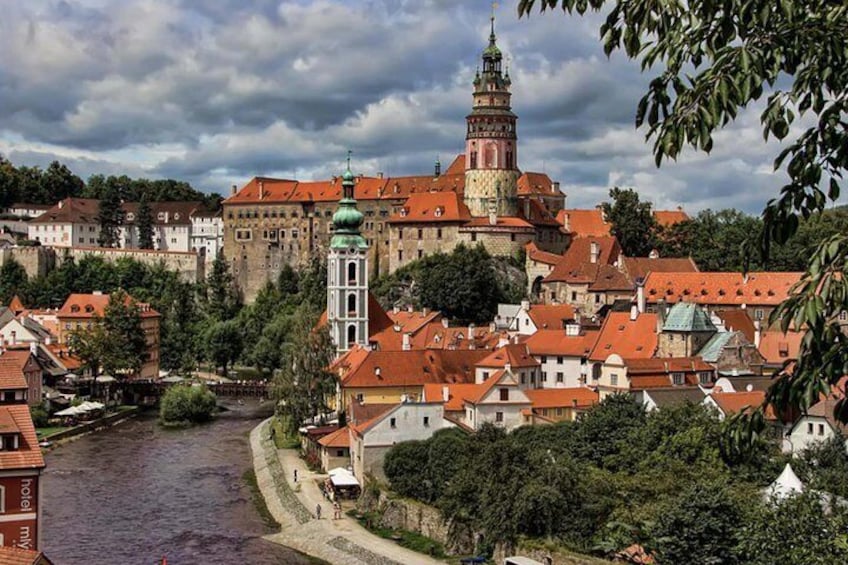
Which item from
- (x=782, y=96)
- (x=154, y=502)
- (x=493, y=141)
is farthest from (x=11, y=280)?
(x=782, y=96)

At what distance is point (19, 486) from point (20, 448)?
2.61 feet

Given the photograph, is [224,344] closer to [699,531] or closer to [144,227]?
[144,227]

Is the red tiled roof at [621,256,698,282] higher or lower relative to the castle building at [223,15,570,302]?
lower

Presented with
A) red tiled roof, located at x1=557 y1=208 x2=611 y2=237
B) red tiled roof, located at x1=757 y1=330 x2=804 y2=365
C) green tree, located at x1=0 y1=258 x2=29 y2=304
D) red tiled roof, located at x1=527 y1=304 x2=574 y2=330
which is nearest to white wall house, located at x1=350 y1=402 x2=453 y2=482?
red tiled roof, located at x1=757 y1=330 x2=804 y2=365

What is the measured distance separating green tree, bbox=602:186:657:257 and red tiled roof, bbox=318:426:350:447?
3534cm

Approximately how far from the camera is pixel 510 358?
143 ft

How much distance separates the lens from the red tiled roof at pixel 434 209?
75.8 metres

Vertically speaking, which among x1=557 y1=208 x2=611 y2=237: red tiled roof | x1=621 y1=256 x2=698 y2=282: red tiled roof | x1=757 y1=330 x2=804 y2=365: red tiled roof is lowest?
x1=757 y1=330 x2=804 y2=365: red tiled roof

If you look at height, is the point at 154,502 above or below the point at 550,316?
below

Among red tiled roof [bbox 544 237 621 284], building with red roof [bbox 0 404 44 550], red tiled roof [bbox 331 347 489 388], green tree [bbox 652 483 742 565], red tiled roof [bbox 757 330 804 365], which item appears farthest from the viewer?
red tiled roof [bbox 544 237 621 284]

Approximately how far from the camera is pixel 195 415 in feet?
182

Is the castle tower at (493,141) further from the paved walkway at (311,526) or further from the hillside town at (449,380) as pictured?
the paved walkway at (311,526)

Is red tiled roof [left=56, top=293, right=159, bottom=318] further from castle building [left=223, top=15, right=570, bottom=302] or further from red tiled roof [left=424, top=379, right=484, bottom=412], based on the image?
red tiled roof [left=424, top=379, right=484, bottom=412]

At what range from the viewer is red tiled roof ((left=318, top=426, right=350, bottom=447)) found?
39.2 meters
